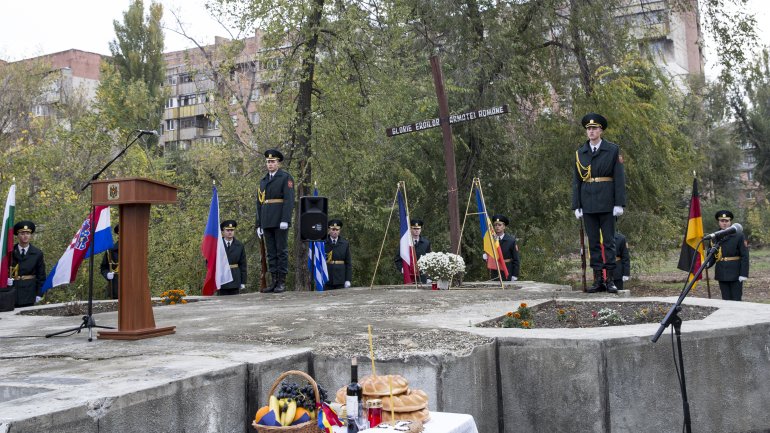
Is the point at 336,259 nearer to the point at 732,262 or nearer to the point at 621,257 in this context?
the point at 621,257

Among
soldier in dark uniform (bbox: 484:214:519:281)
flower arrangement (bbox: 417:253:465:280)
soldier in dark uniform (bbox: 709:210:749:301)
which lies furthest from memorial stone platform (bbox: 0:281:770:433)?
soldier in dark uniform (bbox: 484:214:519:281)

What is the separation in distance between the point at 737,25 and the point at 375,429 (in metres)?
14.0

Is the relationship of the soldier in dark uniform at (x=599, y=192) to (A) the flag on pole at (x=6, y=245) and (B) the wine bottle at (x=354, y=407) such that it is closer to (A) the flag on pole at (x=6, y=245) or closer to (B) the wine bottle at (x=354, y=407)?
(B) the wine bottle at (x=354, y=407)

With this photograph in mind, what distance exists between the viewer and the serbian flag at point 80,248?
816 centimetres

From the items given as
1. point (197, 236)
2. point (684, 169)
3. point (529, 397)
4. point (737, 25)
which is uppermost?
point (737, 25)

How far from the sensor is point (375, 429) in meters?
3.05

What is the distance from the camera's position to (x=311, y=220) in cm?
1025

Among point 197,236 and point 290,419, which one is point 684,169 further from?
point 290,419

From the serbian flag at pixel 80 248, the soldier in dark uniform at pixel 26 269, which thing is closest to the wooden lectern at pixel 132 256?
the serbian flag at pixel 80 248

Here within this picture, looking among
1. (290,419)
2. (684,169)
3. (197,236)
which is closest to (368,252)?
(197,236)

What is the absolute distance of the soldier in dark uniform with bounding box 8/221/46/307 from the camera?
389 inches

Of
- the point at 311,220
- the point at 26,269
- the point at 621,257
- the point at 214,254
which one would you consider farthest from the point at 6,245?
the point at 621,257

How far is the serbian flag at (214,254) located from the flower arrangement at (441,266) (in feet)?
9.03

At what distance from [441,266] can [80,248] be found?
4.53 m
